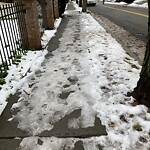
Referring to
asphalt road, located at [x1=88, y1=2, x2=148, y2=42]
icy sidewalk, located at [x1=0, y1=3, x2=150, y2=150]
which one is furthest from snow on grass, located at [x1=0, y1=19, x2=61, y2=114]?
asphalt road, located at [x1=88, y1=2, x2=148, y2=42]

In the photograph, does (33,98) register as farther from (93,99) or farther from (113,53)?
(113,53)

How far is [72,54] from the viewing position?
6.44 m

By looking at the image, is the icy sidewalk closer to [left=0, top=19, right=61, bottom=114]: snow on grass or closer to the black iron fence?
[left=0, top=19, right=61, bottom=114]: snow on grass

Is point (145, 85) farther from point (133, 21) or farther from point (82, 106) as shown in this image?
point (133, 21)

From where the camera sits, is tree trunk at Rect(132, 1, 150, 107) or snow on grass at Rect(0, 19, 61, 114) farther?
snow on grass at Rect(0, 19, 61, 114)

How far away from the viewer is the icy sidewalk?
288cm

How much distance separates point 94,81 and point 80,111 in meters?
1.14

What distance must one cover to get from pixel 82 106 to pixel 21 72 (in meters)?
2.16

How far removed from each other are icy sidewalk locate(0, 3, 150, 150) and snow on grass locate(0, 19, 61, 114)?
0.17m

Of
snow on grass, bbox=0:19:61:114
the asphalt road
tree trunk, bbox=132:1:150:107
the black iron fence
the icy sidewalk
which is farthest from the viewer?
the asphalt road

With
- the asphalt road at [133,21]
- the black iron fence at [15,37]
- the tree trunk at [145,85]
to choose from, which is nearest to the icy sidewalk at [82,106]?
the tree trunk at [145,85]

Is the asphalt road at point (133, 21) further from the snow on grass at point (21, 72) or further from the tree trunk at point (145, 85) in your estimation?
the tree trunk at point (145, 85)

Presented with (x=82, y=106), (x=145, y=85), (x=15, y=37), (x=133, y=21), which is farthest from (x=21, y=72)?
(x=133, y=21)

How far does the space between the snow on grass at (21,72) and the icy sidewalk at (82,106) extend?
17 cm
